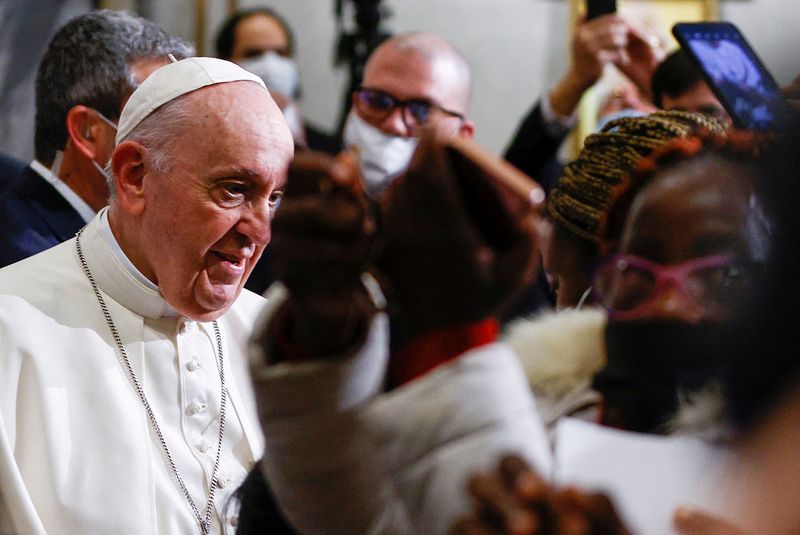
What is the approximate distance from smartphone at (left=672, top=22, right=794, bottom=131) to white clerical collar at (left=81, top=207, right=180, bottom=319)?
1256 mm

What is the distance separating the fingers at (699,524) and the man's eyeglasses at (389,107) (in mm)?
2729

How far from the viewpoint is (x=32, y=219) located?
329cm

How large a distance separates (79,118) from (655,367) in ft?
7.77

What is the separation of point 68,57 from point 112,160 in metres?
1.00

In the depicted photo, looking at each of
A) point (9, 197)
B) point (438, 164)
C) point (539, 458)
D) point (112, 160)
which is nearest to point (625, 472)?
point (539, 458)

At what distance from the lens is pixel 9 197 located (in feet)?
11.0

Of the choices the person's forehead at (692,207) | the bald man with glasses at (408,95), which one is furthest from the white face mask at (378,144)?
the person's forehead at (692,207)

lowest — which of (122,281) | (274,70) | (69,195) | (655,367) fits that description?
(274,70)

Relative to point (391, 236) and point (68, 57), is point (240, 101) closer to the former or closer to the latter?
point (68, 57)

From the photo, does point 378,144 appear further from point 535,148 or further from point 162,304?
point 162,304

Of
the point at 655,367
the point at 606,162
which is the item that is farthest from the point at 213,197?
the point at 655,367

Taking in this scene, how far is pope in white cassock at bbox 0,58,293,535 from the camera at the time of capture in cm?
236

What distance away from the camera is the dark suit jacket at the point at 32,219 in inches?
126

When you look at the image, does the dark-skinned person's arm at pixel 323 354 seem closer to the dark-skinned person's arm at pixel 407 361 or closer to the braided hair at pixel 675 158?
the dark-skinned person's arm at pixel 407 361
